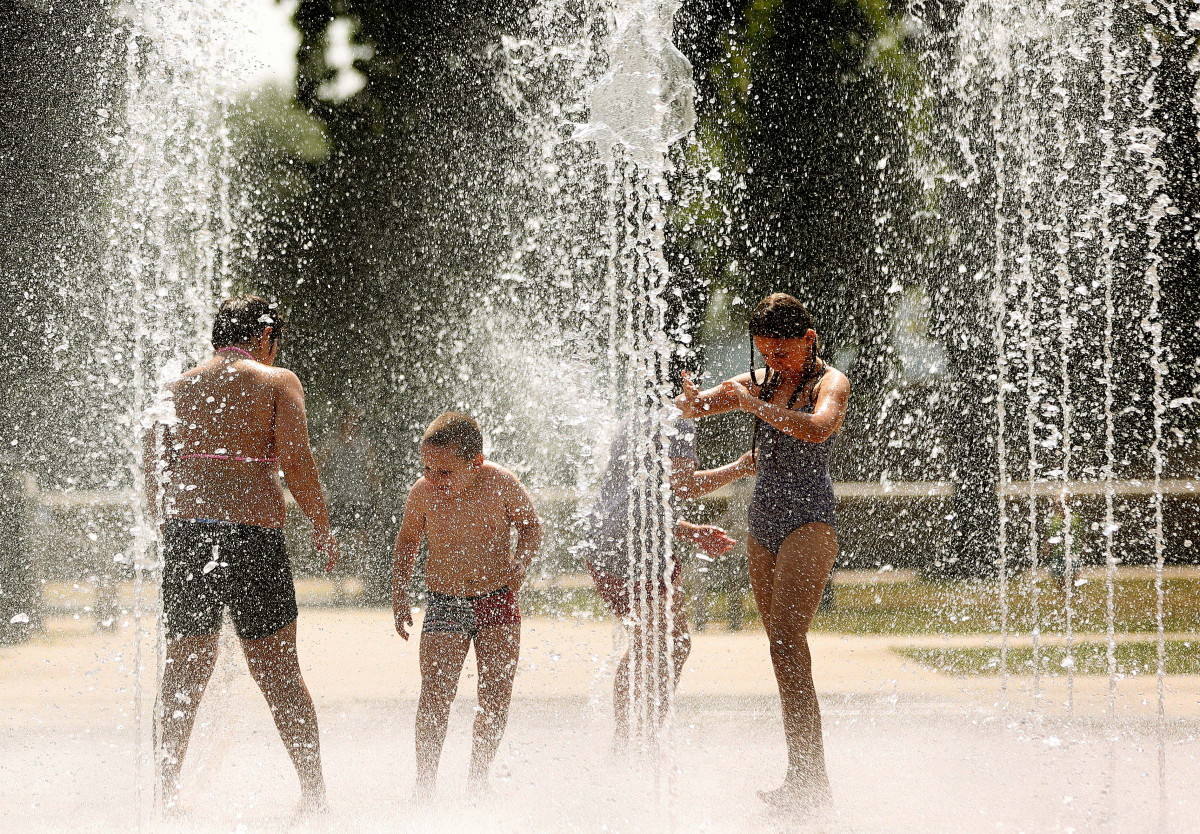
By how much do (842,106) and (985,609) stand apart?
4113mm

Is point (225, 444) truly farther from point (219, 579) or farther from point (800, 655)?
point (800, 655)

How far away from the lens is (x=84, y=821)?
3088 millimetres

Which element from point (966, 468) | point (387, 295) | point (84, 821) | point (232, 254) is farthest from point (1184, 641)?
point (232, 254)

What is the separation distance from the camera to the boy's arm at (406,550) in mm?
3186

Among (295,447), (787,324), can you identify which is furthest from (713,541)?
(295,447)

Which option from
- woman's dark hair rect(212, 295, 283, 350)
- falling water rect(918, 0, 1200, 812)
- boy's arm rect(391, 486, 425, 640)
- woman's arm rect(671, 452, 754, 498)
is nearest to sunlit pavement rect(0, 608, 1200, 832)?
boy's arm rect(391, 486, 425, 640)

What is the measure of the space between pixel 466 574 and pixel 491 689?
Result: 34 cm

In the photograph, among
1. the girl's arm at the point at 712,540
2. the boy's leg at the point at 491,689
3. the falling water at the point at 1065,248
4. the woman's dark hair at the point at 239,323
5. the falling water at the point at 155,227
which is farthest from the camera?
the falling water at the point at 1065,248

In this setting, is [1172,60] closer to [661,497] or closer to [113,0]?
[661,497]

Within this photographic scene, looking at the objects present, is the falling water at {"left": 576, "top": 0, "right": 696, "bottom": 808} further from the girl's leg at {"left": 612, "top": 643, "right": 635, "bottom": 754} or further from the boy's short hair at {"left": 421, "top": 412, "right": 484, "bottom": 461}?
the boy's short hair at {"left": 421, "top": 412, "right": 484, "bottom": 461}

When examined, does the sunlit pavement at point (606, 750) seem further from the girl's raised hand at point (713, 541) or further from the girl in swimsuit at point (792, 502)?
the girl's raised hand at point (713, 541)

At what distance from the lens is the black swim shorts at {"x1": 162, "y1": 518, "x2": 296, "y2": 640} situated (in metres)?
2.94

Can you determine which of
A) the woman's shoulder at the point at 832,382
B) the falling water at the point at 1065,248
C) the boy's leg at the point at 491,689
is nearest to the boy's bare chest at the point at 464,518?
the boy's leg at the point at 491,689

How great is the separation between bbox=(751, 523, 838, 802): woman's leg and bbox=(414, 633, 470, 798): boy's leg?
0.88 m
